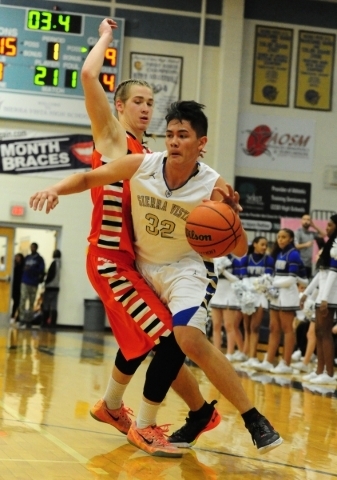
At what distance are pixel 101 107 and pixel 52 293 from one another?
15479 millimetres

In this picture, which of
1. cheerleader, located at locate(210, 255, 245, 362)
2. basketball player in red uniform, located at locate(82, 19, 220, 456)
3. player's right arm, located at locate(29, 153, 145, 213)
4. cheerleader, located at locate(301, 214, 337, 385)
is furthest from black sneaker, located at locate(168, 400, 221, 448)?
cheerleader, located at locate(210, 255, 245, 362)

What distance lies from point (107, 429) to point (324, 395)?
381cm

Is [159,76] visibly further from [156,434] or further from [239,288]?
[156,434]

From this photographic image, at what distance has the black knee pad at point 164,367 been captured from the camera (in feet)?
14.7

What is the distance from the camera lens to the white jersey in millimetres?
4500

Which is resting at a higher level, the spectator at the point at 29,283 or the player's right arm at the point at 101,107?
the player's right arm at the point at 101,107

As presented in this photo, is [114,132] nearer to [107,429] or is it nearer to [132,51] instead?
[107,429]

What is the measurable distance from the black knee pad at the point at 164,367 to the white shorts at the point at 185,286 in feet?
0.72

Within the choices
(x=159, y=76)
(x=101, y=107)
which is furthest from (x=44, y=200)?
(x=159, y=76)

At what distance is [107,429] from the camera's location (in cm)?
529

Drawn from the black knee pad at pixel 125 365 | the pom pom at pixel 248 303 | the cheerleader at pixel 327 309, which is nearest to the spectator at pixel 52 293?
the pom pom at pixel 248 303

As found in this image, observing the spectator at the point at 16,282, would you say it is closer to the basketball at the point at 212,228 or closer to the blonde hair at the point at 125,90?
the blonde hair at the point at 125,90

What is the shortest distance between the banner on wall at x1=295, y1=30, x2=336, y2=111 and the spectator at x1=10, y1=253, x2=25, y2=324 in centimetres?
773

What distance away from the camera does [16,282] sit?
64.6 ft
